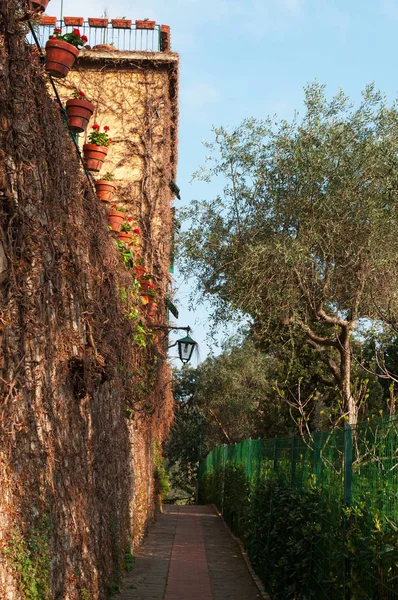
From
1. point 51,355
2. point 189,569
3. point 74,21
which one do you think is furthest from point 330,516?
point 74,21

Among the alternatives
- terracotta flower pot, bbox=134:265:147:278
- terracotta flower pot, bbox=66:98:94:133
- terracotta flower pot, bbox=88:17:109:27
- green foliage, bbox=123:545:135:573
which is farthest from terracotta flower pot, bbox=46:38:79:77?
terracotta flower pot, bbox=88:17:109:27

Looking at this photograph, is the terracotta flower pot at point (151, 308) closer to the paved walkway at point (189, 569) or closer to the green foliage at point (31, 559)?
the paved walkway at point (189, 569)

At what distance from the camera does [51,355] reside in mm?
5738

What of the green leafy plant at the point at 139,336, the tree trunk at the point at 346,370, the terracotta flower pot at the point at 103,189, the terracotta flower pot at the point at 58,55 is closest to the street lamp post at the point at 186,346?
the green leafy plant at the point at 139,336

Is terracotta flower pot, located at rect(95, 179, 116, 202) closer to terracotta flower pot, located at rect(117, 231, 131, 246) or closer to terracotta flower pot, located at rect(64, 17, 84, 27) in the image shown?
terracotta flower pot, located at rect(117, 231, 131, 246)

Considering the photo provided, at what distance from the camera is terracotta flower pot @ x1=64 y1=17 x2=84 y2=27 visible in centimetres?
1593

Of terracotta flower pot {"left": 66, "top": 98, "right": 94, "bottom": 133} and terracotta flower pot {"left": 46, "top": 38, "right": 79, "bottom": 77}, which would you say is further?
terracotta flower pot {"left": 66, "top": 98, "right": 94, "bottom": 133}

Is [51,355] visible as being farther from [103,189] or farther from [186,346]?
[186,346]

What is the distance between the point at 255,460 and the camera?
1306 centimetres

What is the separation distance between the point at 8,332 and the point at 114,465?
5.27 metres

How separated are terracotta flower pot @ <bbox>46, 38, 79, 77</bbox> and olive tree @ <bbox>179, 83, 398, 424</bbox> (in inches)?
260

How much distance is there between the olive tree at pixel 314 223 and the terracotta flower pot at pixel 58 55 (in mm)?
6610

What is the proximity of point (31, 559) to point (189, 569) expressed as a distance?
7.09 meters

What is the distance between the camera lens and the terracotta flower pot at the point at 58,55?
7098 millimetres
